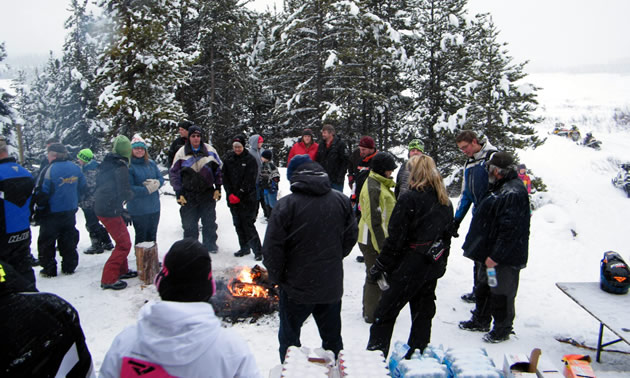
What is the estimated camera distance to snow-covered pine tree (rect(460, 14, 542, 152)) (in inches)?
676

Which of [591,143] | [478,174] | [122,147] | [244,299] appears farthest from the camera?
[591,143]

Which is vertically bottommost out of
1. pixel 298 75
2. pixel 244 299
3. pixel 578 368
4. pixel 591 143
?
pixel 244 299

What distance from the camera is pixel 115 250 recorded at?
6051mm

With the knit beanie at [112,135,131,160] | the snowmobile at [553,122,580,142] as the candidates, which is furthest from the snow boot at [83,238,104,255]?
the snowmobile at [553,122,580,142]

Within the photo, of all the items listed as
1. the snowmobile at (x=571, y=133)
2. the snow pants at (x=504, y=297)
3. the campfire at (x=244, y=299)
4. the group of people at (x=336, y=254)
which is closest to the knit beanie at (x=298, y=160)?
the group of people at (x=336, y=254)

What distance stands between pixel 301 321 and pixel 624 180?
941 inches

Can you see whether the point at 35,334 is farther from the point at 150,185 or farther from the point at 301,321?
the point at 150,185

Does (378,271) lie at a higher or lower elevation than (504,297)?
higher

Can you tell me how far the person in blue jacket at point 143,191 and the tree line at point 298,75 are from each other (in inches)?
221

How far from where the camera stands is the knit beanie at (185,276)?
1.78m

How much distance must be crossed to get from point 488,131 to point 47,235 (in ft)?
56.1

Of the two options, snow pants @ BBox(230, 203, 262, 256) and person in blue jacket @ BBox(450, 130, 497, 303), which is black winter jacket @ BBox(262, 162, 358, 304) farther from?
snow pants @ BBox(230, 203, 262, 256)

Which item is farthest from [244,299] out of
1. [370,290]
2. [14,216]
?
[14,216]

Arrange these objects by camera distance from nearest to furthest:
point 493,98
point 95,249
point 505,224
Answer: point 505,224 → point 95,249 → point 493,98
